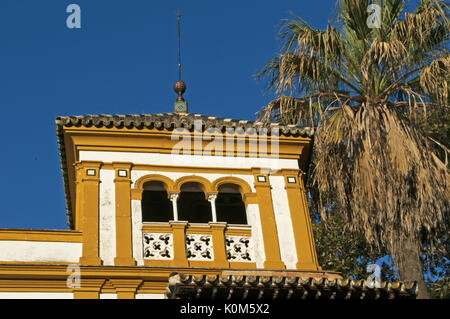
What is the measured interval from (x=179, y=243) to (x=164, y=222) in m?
0.80

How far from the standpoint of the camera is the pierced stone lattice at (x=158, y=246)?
56.3 feet

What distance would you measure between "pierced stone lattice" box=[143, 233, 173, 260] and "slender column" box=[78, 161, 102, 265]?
1.05 m

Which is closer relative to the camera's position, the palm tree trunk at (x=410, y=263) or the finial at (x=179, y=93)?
the palm tree trunk at (x=410, y=263)

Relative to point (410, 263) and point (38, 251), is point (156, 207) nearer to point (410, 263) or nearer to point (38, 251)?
point (38, 251)

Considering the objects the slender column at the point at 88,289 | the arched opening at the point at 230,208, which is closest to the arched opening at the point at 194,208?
the arched opening at the point at 230,208

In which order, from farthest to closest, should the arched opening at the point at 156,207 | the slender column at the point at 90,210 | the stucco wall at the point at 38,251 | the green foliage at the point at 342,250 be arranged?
1. the green foliage at the point at 342,250
2. the arched opening at the point at 156,207
3. the slender column at the point at 90,210
4. the stucco wall at the point at 38,251

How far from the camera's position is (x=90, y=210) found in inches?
690

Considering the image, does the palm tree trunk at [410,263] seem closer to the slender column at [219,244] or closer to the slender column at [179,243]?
the slender column at [219,244]

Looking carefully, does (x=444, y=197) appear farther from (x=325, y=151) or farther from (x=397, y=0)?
(x=397, y=0)

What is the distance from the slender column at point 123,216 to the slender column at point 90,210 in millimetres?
417

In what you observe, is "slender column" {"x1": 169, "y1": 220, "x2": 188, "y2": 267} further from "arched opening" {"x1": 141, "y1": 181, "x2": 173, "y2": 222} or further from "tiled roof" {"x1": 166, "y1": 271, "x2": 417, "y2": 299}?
"arched opening" {"x1": 141, "y1": 181, "x2": 173, "y2": 222}
